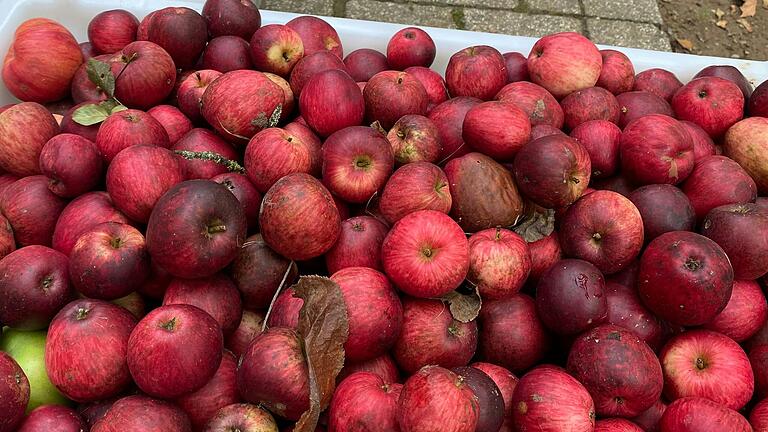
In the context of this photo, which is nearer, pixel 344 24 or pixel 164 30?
pixel 164 30

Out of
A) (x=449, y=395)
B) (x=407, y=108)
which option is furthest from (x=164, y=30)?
(x=449, y=395)

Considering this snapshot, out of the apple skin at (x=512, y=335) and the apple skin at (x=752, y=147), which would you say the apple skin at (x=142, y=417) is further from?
the apple skin at (x=752, y=147)

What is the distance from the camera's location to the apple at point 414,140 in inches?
111

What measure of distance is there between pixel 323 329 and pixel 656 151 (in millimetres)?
1752

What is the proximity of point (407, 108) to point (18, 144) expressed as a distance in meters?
1.87

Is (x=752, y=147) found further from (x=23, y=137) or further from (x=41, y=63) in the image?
(x=41, y=63)

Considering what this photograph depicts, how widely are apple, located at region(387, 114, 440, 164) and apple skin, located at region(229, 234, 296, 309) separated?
0.77 metres

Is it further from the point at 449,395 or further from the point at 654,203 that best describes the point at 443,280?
the point at 654,203

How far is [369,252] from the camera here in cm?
250

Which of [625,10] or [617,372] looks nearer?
[617,372]

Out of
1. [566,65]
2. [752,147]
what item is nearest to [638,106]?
[566,65]

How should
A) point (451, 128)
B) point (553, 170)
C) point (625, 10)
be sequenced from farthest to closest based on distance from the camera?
point (625, 10)
point (451, 128)
point (553, 170)

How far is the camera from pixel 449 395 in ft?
6.07

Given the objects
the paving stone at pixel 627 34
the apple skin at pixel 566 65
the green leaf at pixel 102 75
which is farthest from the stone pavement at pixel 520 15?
the green leaf at pixel 102 75
